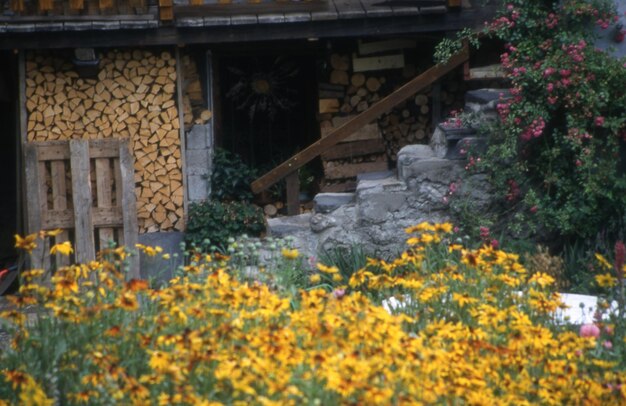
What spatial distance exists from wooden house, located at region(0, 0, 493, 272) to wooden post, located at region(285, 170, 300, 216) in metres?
0.02

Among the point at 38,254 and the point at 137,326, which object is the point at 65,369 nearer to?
the point at 137,326

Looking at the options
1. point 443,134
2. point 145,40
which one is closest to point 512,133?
point 443,134

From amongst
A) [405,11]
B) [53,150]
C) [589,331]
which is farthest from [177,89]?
[589,331]

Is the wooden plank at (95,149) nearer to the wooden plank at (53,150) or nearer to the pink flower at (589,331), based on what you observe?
the wooden plank at (53,150)

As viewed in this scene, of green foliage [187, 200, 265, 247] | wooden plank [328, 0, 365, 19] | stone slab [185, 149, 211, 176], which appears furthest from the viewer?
stone slab [185, 149, 211, 176]

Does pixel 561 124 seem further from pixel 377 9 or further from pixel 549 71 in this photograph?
pixel 377 9

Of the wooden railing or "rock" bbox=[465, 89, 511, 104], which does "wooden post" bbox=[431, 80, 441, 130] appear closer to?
the wooden railing

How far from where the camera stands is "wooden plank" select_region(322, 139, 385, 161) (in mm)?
10102

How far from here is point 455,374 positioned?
13.5ft

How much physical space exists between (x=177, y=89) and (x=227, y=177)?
0.94 metres

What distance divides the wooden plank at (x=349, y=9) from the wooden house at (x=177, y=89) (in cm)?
2

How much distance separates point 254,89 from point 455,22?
2.55m

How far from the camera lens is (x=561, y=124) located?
A: 7684mm

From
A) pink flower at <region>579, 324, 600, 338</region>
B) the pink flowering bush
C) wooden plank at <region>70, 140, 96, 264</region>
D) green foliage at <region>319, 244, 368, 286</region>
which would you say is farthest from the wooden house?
pink flower at <region>579, 324, 600, 338</region>
